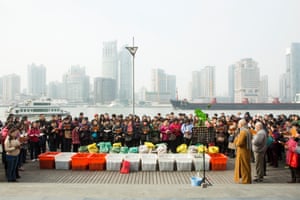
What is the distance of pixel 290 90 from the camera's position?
11644cm

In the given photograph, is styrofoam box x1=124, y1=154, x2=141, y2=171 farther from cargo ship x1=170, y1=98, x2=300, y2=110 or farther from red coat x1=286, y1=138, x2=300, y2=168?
cargo ship x1=170, y1=98, x2=300, y2=110

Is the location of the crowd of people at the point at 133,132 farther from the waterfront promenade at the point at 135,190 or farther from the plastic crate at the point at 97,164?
the waterfront promenade at the point at 135,190

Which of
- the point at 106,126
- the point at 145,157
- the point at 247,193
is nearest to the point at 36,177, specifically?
the point at 145,157

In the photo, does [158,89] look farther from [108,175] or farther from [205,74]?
[108,175]

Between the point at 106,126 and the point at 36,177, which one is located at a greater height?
the point at 106,126

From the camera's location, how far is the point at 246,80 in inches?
4943

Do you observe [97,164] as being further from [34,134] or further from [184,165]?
[34,134]

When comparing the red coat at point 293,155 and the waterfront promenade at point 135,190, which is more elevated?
the red coat at point 293,155

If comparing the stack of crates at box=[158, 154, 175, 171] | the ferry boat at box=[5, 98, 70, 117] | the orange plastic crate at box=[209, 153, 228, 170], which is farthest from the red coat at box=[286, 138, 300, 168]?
the ferry boat at box=[5, 98, 70, 117]

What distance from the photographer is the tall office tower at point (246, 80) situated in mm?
120812

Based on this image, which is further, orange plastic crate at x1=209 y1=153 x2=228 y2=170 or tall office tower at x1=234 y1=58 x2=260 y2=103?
tall office tower at x1=234 y1=58 x2=260 y2=103

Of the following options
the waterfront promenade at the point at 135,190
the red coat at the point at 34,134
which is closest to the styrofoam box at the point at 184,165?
the waterfront promenade at the point at 135,190

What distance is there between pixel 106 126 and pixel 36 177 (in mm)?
4840

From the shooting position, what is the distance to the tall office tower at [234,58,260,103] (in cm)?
12081
